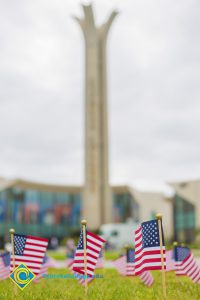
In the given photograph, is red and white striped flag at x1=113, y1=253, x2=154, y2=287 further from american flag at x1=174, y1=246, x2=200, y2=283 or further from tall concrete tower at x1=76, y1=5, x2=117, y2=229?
tall concrete tower at x1=76, y1=5, x2=117, y2=229

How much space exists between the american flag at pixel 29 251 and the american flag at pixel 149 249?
314cm

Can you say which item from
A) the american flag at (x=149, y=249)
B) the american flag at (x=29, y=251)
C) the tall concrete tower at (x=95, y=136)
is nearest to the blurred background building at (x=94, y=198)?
the tall concrete tower at (x=95, y=136)

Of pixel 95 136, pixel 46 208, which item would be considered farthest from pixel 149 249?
pixel 46 208

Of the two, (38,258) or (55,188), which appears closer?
(38,258)

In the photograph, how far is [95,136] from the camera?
6744 cm

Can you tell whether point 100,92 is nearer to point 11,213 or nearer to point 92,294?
point 11,213

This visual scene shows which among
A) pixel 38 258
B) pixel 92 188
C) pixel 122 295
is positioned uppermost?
pixel 92 188

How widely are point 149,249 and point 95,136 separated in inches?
2161

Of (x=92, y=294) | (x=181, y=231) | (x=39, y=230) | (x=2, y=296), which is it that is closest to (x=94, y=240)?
(x=92, y=294)

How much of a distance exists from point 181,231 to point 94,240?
59711 millimetres

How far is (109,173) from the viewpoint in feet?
225

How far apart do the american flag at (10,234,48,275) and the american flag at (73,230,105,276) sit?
48.6 inches

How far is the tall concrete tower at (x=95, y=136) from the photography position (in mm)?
67562

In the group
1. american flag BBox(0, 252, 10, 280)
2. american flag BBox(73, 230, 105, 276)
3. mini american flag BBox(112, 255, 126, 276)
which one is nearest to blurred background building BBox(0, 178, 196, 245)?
mini american flag BBox(112, 255, 126, 276)
